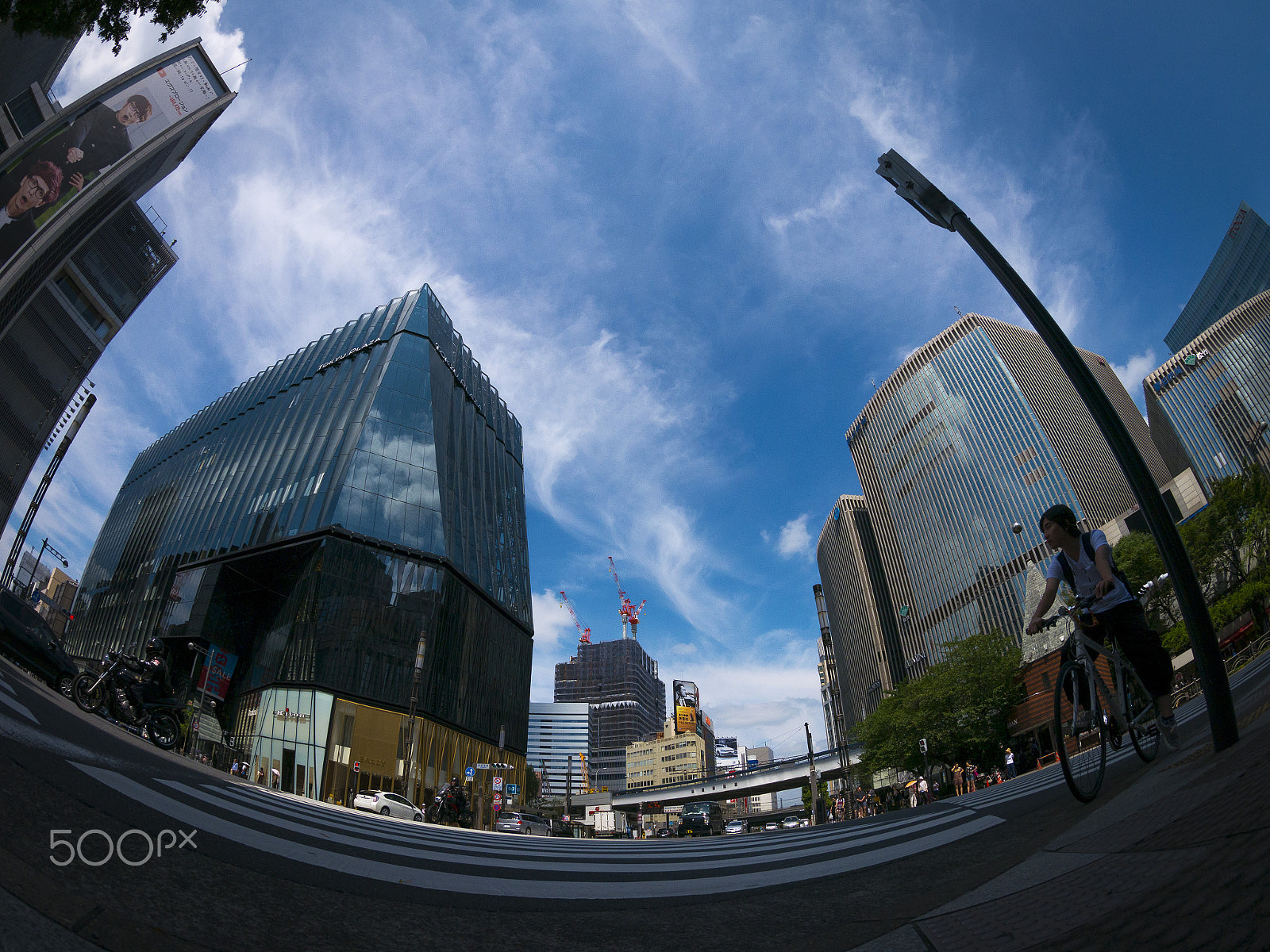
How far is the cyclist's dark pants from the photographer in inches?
168

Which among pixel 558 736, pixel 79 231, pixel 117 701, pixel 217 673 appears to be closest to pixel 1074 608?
pixel 117 701

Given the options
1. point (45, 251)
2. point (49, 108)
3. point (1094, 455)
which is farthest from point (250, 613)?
point (1094, 455)

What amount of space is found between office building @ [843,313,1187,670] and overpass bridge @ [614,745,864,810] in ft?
52.8

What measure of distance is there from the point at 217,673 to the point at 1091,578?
52155 mm

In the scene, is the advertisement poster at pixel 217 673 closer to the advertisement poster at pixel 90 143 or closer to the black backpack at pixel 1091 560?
the advertisement poster at pixel 90 143

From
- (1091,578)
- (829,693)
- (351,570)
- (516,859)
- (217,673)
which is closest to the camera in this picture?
(1091,578)

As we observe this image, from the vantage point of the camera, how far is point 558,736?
19125cm

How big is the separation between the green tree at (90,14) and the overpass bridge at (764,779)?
7360 centimetres

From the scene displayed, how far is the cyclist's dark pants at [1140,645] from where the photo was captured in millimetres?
4270

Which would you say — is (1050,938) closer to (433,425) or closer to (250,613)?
(433,425)

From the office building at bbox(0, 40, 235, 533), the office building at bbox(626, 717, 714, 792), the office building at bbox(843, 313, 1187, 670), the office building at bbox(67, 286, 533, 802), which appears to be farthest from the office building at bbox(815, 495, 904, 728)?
the office building at bbox(0, 40, 235, 533)

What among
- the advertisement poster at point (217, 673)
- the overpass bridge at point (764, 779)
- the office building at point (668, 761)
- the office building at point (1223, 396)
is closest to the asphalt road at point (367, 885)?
the advertisement poster at point (217, 673)

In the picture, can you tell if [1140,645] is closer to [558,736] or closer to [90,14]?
[90,14]

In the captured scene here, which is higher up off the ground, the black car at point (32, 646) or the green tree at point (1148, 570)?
the green tree at point (1148, 570)
